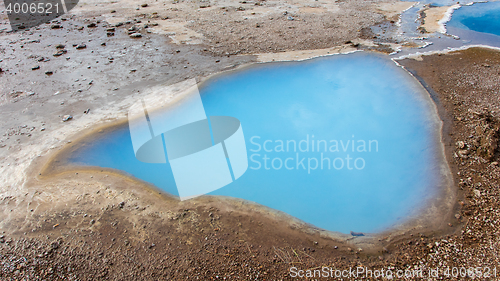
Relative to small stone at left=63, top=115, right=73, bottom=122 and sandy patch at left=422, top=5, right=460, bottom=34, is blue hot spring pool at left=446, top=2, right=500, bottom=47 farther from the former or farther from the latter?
small stone at left=63, top=115, right=73, bottom=122

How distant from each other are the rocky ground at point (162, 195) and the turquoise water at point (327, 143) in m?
0.35

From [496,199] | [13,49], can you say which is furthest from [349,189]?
[13,49]

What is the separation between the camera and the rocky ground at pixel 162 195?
310cm

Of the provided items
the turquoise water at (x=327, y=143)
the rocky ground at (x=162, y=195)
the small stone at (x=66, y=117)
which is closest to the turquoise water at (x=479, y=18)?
the rocky ground at (x=162, y=195)

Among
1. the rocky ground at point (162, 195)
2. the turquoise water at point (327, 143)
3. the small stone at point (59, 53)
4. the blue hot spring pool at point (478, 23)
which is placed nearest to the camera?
the rocky ground at point (162, 195)

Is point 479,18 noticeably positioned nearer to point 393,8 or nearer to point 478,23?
point 478,23

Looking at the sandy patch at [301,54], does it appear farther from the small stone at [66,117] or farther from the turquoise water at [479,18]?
the small stone at [66,117]

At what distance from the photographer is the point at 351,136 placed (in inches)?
191

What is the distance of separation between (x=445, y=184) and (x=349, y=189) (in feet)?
4.12

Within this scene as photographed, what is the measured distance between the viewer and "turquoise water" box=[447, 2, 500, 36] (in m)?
8.52

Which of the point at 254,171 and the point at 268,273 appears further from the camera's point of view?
the point at 254,171

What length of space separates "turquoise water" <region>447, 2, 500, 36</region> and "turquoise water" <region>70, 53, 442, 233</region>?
4295 mm

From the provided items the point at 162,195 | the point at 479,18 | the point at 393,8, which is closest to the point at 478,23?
the point at 479,18

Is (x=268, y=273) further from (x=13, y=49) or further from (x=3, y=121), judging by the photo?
(x=13, y=49)
